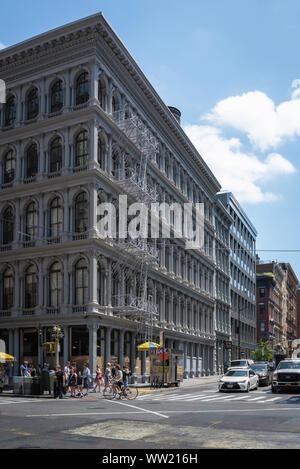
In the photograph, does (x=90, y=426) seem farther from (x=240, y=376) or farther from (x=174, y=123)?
(x=174, y=123)

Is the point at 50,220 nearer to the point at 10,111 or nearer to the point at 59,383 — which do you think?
the point at 10,111

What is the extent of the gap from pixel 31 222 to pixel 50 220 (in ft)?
6.24

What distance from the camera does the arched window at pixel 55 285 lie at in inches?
1612

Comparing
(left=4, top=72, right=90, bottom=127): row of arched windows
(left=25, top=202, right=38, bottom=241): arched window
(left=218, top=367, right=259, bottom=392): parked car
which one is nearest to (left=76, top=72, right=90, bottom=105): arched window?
(left=4, top=72, right=90, bottom=127): row of arched windows

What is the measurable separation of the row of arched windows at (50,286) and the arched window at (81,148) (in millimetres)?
7263

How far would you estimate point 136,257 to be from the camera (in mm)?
44781

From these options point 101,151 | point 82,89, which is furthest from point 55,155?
point 82,89

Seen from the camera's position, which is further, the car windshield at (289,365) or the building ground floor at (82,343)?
the building ground floor at (82,343)

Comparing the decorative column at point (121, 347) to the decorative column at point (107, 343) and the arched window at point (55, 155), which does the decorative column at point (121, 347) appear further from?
the arched window at point (55, 155)

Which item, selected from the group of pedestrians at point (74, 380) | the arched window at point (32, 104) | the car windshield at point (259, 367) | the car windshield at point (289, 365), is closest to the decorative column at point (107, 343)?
the group of pedestrians at point (74, 380)

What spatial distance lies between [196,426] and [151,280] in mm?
34570

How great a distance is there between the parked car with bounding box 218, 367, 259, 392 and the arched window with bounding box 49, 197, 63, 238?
15660 millimetres

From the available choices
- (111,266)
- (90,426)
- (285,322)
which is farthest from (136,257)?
(285,322)

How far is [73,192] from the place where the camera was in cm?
4097
